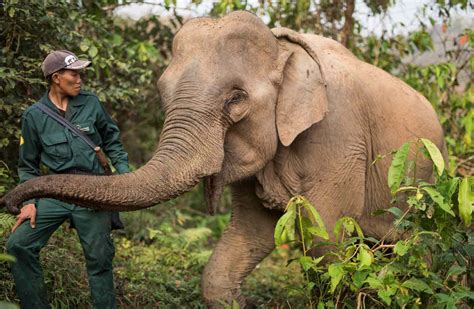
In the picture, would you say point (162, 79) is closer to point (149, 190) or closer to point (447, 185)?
point (149, 190)

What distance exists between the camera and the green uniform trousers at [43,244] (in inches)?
221

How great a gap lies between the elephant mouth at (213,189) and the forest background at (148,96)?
0.77m

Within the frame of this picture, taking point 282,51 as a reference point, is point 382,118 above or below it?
below

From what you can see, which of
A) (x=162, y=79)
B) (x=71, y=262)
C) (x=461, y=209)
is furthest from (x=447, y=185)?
(x=71, y=262)

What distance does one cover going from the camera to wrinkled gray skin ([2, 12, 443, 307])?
5367 mm

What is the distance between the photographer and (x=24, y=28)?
23.9 ft

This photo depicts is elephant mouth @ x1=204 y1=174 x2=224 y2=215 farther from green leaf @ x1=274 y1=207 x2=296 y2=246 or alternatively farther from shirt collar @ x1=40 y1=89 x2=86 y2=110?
shirt collar @ x1=40 y1=89 x2=86 y2=110

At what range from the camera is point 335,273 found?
5184mm

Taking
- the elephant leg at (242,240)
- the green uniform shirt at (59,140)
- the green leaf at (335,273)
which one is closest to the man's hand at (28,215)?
the green uniform shirt at (59,140)

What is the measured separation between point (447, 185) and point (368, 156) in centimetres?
155

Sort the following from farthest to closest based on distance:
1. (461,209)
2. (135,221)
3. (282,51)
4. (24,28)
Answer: (135,221) → (24,28) → (282,51) → (461,209)

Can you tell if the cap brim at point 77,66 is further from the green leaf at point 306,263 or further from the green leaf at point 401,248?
the green leaf at point 401,248

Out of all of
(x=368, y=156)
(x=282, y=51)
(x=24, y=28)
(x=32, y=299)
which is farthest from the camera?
(x=24, y=28)

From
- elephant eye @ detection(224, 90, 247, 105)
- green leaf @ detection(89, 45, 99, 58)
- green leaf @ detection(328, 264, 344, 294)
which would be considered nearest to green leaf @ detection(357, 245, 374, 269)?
green leaf @ detection(328, 264, 344, 294)
